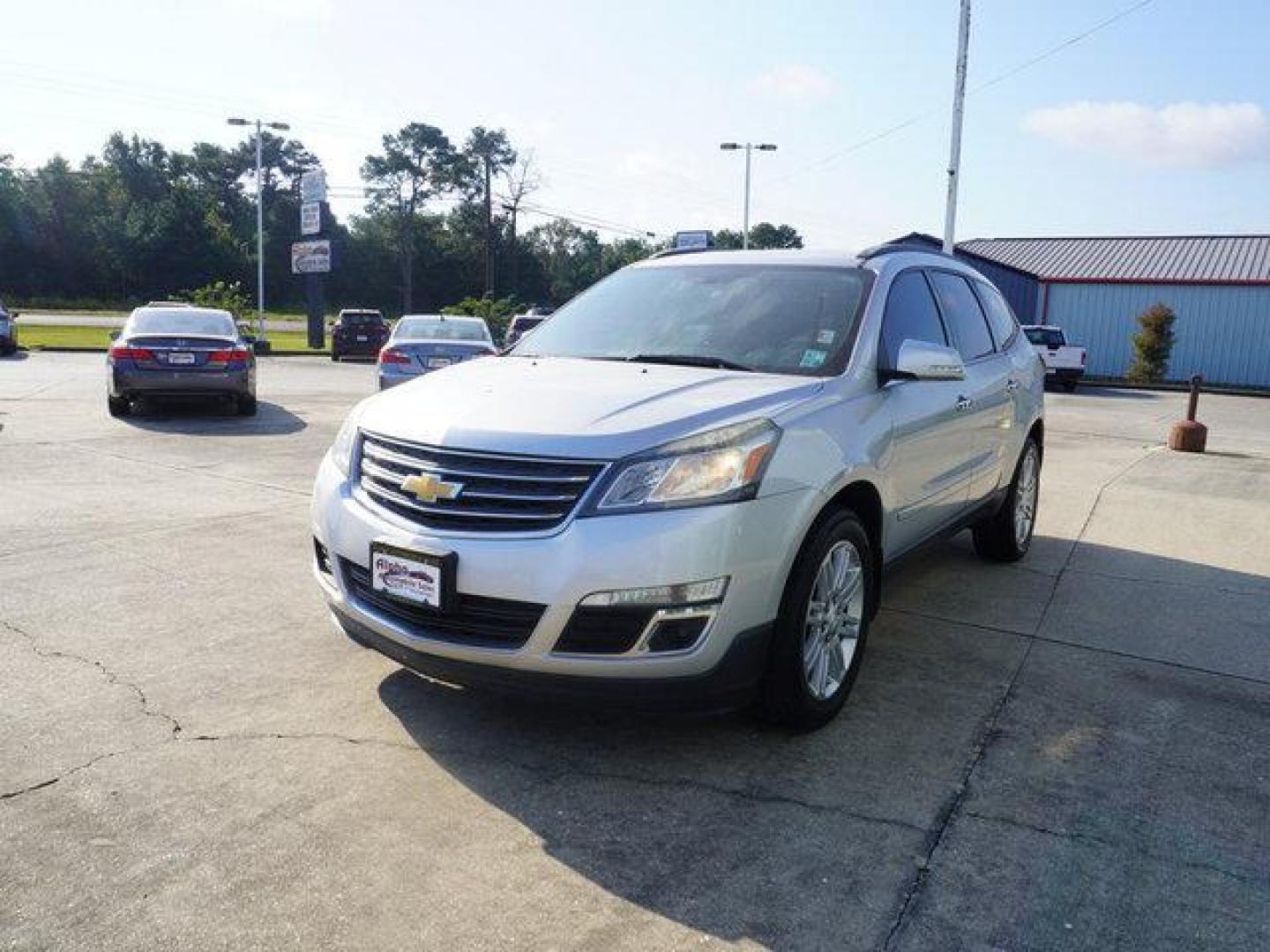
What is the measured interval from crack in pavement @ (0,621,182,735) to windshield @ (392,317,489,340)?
438 inches

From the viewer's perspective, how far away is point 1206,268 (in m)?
35.3

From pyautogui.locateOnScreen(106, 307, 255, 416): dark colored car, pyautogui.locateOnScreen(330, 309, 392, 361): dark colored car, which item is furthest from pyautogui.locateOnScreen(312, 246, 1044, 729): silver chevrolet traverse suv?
pyautogui.locateOnScreen(330, 309, 392, 361): dark colored car

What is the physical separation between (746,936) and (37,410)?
1377cm

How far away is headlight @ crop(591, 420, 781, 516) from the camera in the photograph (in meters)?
3.19

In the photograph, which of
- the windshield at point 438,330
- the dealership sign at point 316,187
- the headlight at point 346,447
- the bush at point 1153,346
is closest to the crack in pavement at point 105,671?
the headlight at point 346,447

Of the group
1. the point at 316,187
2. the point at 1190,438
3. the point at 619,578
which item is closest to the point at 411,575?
the point at 619,578

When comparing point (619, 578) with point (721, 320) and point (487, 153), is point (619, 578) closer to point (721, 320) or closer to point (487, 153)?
point (721, 320)

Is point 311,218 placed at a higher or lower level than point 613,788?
higher

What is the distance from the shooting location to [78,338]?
33.2 meters

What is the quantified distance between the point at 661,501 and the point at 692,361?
1238mm

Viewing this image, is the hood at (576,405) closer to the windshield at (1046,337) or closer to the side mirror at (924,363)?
the side mirror at (924,363)

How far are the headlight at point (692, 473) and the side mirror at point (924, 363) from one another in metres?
1.03

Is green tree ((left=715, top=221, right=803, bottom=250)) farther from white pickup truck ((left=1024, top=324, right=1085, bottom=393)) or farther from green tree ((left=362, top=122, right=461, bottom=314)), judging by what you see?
white pickup truck ((left=1024, top=324, right=1085, bottom=393))

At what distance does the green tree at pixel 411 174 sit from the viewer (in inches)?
3546
